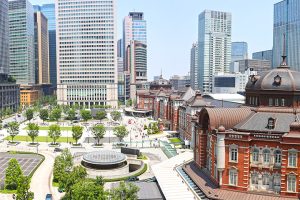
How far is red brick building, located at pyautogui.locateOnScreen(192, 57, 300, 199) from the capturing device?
49.9m

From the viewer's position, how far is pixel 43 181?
232 ft

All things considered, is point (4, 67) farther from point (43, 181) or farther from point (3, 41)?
point (43, 181)

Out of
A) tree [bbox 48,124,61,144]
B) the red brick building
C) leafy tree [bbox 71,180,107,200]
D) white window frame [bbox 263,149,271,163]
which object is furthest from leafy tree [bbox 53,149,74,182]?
tree [bbox 48,124,61,144]

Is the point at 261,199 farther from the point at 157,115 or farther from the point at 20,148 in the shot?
the point at 157,115

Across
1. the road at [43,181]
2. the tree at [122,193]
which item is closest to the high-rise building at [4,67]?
the road at [43,181]

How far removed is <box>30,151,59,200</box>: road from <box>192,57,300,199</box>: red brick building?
30840mm

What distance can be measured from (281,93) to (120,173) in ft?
127

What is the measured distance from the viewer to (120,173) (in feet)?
247

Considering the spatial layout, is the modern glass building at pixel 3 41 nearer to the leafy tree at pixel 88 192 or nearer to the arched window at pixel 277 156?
the leafy tree at pixel 88 192

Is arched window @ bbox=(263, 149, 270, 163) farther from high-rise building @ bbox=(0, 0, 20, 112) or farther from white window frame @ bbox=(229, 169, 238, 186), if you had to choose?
high-rise building @ bbox=(0, 0, 20, 112)

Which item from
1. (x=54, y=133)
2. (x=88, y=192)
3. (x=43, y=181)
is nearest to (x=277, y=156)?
(x=88, y=192)

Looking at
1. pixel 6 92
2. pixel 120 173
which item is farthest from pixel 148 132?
pixel 6 92

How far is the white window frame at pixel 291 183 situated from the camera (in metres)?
49.5

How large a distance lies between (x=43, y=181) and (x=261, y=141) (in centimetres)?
4536
